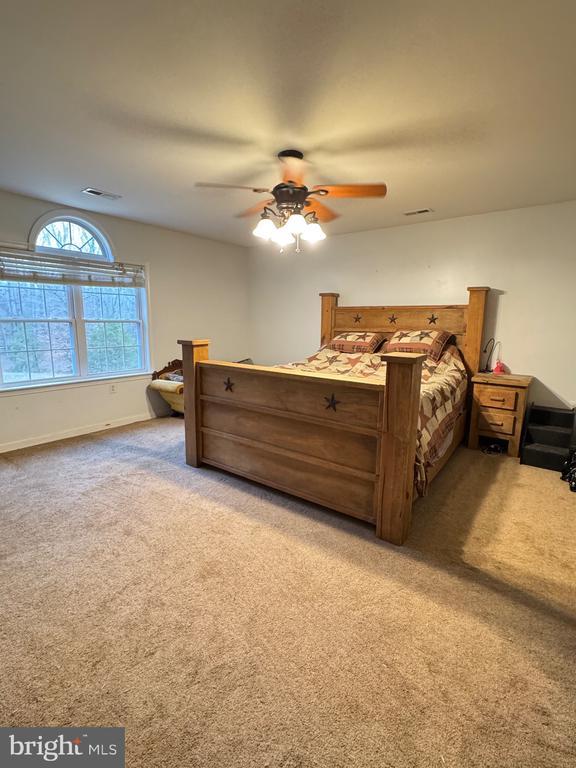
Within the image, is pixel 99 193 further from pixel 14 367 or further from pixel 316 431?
pixel 316 431

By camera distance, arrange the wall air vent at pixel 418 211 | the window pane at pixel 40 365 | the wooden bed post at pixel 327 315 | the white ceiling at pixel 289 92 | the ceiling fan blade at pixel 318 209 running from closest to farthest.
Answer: the white ceiling at pixel 289 92
the ceiling fan blade at pixel 318 209
the wall air vent at pixel 418 211
the window pane at pixel 40 365
the wooden bed post at pixel 327 315

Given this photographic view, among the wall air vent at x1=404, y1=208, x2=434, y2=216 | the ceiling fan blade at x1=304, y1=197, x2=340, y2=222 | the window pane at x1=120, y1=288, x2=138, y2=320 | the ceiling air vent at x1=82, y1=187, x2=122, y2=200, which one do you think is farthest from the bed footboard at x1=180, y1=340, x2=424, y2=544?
the wall air vent at x1=404, y1=208, x2=434, y2=216

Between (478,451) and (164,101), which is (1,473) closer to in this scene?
(164,101)

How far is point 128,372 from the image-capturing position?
4516 mm

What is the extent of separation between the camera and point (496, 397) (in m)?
3.49

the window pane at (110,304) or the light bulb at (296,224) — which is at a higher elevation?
the light bulb at (296,224)

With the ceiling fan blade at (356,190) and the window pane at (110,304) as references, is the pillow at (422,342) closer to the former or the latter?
the ceiling fan blade at (356,190)

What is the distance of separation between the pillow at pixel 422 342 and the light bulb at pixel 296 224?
1.99 meters

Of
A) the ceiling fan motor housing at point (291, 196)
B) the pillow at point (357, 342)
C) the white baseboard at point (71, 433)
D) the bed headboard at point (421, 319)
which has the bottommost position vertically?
the white baseboard at point (71, 433)

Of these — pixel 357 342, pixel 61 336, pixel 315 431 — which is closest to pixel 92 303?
pixel 61 336

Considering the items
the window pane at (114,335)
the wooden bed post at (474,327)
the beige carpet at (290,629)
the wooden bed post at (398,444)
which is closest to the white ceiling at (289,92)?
the wooden bed post at (474,327)

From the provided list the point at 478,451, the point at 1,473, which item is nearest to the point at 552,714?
the point at 478,451

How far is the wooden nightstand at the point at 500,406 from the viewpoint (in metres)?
3.40

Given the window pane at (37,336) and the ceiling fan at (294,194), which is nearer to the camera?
the ceiling fan at (294,194)
